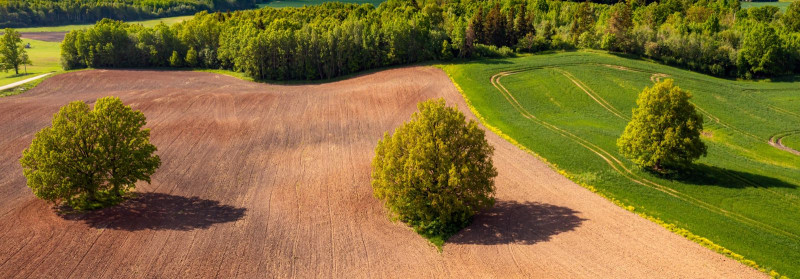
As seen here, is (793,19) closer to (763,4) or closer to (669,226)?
(763,4)

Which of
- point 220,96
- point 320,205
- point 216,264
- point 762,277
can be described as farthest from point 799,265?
point 220,96

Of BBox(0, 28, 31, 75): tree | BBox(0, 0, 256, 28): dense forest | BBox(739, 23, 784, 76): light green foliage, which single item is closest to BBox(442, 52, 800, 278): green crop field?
BBox(739, 23, 784, 76): light green foliage

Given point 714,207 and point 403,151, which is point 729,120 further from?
point 403,151

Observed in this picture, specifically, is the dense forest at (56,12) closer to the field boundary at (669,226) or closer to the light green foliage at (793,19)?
the field boundary at (669,226)

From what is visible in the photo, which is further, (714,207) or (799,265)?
(714,207)

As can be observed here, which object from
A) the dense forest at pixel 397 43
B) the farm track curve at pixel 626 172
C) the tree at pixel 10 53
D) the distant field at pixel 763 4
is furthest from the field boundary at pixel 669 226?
the distant field at pixel 763 4

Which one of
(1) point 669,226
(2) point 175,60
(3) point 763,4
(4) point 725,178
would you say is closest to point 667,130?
(4) point 725,178

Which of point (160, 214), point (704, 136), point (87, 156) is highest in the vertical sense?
point (87, 156)
